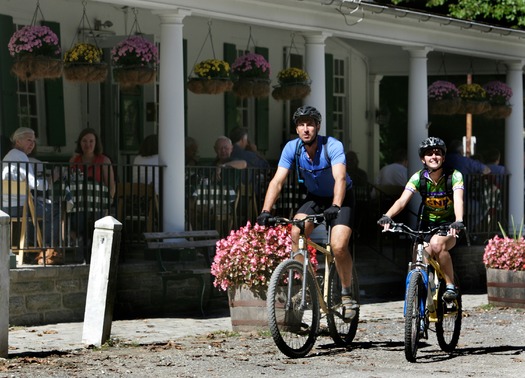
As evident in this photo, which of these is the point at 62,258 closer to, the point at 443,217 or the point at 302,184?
the point at 302,184

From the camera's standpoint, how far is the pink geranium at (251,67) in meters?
17.8

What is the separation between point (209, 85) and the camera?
1695cm

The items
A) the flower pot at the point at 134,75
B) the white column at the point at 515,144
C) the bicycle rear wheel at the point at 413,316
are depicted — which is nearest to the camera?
the bicycle rear wheel at the point at 413,316

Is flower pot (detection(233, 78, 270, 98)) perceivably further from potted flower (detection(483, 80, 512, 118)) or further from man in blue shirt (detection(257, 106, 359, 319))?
man in blue shirt (detection(257, 106, 359, 319))

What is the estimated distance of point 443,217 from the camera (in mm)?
11039

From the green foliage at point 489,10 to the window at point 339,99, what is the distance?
7.02ft

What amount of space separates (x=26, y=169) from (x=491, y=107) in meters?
10.3

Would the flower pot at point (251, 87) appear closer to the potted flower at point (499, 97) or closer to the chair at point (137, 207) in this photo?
the chair at point (137, 207)

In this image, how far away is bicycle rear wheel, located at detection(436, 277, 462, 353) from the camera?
10.8 metres

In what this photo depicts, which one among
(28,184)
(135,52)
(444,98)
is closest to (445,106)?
(444,98)

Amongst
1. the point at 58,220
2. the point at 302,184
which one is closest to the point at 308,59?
the point at 58,220

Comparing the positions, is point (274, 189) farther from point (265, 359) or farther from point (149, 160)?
point (149, 160)

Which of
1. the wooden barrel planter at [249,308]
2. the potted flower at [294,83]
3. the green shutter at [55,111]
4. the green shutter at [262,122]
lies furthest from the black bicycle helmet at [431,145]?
the green shutter at [262,122]

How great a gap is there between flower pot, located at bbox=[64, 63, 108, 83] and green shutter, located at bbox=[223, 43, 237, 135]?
14.5 feet
